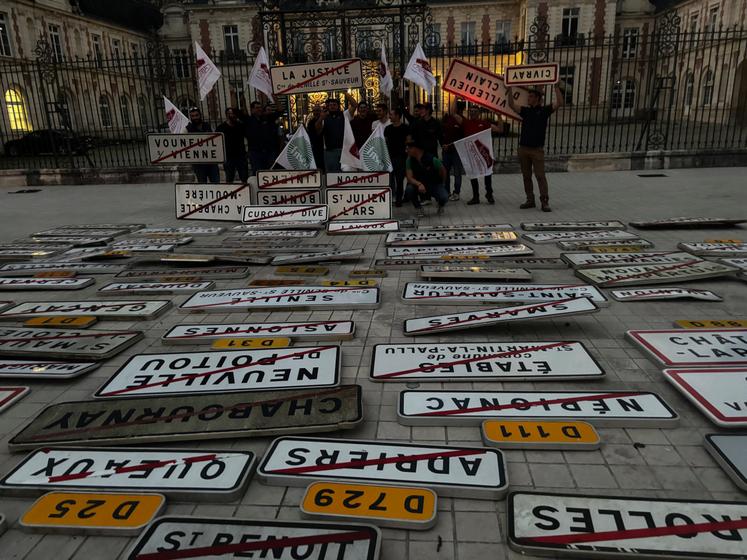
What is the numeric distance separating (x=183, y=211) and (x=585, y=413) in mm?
9112

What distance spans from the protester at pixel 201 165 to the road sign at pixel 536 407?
9878 millimetres

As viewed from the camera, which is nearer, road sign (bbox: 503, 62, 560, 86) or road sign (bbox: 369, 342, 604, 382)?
road sign (bbox: 369, 342, 604, 382)

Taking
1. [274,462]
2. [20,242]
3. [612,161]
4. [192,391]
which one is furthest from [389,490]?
[612,161]

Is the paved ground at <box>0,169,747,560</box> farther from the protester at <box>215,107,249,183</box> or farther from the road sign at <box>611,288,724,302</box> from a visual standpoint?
the protester at <box>215,107,249,183</box>

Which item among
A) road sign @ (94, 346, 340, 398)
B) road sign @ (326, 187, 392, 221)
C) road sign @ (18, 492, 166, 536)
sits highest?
road sign @ (326, 187, 392, 221)

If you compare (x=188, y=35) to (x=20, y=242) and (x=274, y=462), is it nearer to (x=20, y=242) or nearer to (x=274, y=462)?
(x=20, y=242)

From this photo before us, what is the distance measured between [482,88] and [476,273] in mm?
5492

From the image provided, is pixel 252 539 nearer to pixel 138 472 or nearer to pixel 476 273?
pixel 138 472

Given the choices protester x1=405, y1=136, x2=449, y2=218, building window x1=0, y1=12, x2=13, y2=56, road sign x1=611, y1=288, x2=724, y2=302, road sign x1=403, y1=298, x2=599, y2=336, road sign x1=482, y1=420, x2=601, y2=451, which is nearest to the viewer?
road sign x1=482, y1=420, x2=601, y2=451

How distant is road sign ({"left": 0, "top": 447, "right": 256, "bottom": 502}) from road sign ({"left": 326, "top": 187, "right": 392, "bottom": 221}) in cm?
719

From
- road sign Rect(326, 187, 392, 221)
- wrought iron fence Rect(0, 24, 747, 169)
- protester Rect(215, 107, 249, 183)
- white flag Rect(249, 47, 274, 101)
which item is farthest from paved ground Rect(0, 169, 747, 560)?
wrought iron fence Rect(0, 24, 747, 169)

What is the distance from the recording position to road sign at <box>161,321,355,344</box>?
4.31 meters

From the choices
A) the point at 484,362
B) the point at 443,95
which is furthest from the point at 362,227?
the point at 443,95

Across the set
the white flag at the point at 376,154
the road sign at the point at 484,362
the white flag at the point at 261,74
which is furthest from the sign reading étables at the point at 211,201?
the road sign at the point at 484,362
